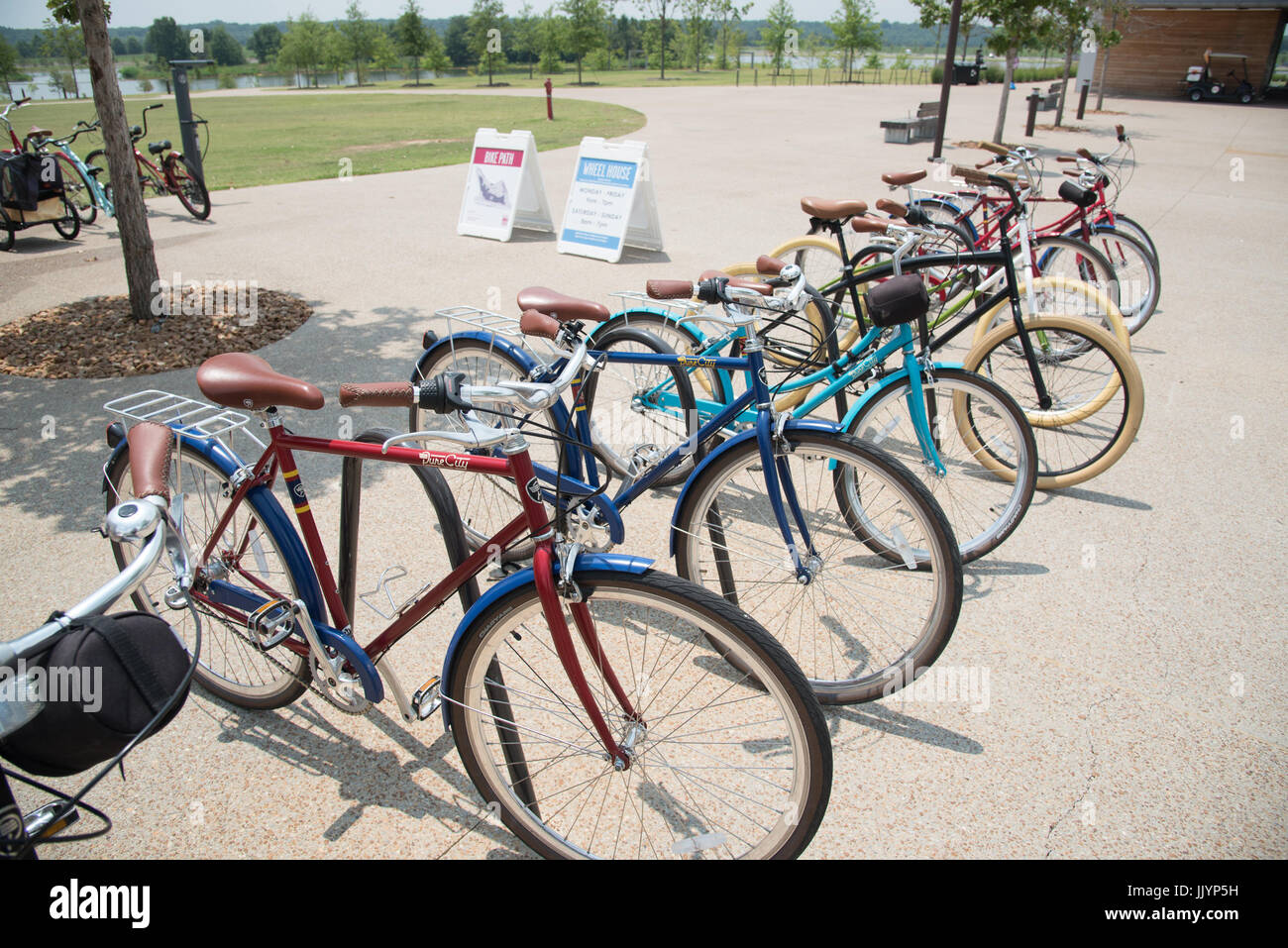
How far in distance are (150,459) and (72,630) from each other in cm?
41

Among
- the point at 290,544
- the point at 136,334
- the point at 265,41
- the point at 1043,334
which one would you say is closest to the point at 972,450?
the point at 1043,334

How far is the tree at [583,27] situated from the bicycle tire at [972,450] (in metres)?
54.2

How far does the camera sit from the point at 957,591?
271 cm

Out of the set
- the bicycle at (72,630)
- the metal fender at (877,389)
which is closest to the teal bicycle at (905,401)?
the metal fender at (877,389)

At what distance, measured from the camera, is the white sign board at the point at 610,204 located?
8.32m

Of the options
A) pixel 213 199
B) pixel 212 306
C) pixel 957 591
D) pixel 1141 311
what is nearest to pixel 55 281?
pixel 212 306

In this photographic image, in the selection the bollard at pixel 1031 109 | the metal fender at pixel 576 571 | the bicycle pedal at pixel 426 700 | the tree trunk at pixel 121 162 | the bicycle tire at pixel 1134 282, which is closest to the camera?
the metal fender at pixel 576 571

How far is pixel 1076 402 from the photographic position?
4871mm

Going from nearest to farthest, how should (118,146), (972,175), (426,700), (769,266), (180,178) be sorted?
(426,700) → (769,266) → (972,175) → (118,146) → (180,178)

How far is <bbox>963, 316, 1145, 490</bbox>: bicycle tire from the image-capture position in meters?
3.96

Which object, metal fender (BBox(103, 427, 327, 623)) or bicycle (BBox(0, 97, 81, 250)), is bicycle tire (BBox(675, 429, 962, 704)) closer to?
metal fender (BBox(103, 427, 327, 623))

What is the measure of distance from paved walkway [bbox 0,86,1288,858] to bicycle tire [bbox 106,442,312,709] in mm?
124

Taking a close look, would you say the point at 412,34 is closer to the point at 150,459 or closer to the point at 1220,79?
the point at 1220,79

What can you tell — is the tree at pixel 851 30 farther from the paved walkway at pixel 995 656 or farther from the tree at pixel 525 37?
the paved walkway at pixel 995 656
